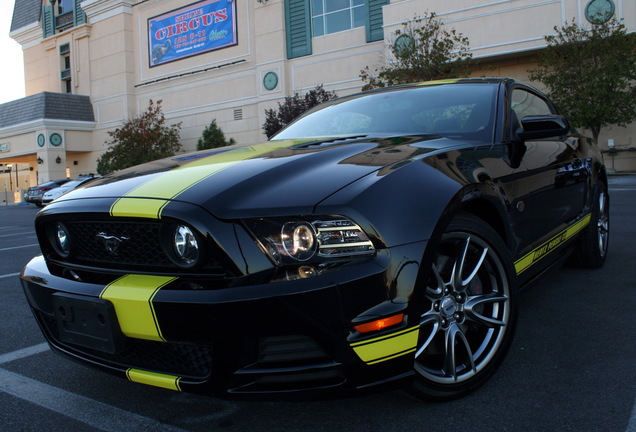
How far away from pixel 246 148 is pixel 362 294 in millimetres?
1344

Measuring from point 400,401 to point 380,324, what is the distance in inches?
21.1

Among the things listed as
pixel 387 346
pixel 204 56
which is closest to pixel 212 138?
pixel 204 56

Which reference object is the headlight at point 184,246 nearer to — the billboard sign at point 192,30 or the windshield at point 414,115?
the windshield at point 414,115

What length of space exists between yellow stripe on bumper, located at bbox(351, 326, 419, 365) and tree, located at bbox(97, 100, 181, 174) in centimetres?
2981

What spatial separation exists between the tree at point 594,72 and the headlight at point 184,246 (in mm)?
20375

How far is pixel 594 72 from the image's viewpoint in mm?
19469

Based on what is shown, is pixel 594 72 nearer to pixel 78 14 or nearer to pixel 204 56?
pixel 204 56

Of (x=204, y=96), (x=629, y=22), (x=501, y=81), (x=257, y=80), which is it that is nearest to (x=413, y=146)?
(x=501, y=81)

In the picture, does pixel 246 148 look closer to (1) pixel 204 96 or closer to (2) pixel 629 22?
(2) pixel 629 22

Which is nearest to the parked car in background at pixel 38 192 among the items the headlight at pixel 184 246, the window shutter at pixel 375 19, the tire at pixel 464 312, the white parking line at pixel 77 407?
the window shutter at pixel 375 19

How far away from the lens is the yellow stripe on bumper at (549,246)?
2.61 m

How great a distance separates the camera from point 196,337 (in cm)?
169

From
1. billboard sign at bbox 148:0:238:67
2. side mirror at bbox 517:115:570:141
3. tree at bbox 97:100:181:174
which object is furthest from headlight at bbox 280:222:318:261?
tree at bbox 97:100:181:174

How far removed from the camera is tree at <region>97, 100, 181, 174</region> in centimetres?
3008
